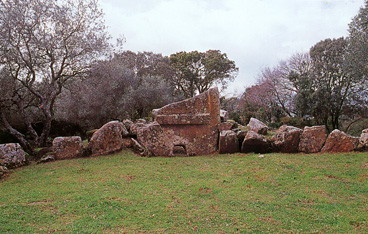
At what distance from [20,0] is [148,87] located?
12699 millimetres

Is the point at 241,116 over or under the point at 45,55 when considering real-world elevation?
under

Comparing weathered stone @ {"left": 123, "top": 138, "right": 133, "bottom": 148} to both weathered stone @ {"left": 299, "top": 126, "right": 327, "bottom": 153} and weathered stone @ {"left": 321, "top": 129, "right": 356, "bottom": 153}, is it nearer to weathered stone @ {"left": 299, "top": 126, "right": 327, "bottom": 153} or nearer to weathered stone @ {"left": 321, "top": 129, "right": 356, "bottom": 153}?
weathered stone @ {"left": 299, "top": 126, "right": 327, "bottom": 153}

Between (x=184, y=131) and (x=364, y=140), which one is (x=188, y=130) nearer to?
(x=184, y=131)

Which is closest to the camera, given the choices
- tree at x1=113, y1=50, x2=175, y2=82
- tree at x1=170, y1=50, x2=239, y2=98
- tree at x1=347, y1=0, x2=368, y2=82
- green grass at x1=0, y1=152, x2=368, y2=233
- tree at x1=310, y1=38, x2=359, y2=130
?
green grass at x1=0, y1=152, x2=368, y2=233

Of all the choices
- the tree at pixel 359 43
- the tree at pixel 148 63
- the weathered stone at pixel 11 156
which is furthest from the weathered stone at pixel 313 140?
the tree at pixel 148 63

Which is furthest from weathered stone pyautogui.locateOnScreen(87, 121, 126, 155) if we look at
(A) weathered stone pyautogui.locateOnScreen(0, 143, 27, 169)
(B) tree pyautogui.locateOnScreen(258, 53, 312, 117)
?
(B) tree pyautogui.locateOnScreen(258, 53, 312, 117)

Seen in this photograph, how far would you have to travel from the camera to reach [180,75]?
42.8m

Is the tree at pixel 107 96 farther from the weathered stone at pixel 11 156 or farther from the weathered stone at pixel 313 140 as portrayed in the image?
the weathered stone at pixel 313 140

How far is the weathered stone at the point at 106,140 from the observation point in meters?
12.2

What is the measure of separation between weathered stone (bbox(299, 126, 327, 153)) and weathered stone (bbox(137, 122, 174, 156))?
558 cm

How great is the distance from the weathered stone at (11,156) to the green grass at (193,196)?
55 centimetres

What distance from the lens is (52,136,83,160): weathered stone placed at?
11.8 m

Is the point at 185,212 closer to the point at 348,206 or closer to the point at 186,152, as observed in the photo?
the point at 348,206

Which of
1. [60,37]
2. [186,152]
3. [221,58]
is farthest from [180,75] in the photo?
[186,152]
